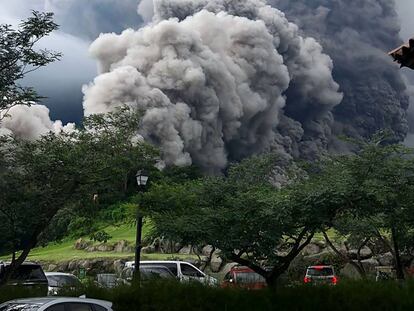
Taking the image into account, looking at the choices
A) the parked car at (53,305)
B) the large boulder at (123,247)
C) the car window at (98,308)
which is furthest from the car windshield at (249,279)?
the large boulder at (123,247)

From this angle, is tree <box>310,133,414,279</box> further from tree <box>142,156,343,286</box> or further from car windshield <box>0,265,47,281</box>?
car windshield <box>0,265,47,281</box>

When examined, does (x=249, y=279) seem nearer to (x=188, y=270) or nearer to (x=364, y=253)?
(x=188, y=270)

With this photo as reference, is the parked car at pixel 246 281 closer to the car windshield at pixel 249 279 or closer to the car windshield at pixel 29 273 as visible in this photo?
the car windshield at pixel 249 279

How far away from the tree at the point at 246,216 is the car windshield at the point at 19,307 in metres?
4.91

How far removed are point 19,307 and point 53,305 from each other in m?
0.57

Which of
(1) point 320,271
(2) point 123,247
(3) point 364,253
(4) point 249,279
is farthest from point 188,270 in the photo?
(2) point 123,247

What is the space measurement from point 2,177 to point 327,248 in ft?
90.9

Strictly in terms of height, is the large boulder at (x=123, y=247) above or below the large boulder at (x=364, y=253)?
above

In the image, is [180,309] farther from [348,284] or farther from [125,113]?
[125,113]

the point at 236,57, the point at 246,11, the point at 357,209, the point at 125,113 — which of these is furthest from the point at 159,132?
the point at 357,209

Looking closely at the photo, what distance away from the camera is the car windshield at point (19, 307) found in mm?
8461

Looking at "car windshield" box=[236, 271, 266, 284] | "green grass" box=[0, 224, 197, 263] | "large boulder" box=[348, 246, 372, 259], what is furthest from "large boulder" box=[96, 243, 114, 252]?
"car windshield" box=[236, 271, 266, 284]

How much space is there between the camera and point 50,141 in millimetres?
14641

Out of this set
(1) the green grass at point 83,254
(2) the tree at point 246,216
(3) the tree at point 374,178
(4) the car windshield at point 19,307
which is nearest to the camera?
(4) the car windshield at point 19,307
